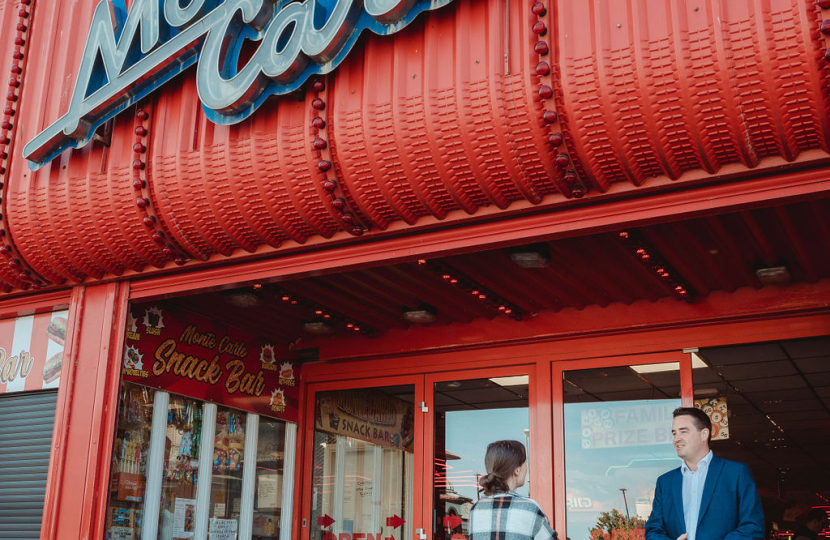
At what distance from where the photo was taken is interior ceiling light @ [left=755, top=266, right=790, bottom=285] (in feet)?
19.0

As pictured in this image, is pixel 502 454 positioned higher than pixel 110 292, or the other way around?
pixel 110 292

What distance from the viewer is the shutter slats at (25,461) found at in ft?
19.3

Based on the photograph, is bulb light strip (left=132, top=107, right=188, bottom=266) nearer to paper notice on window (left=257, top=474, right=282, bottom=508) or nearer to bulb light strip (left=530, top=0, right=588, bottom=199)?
bulb light strip (left=530, top=0, right=588, bottom=199)

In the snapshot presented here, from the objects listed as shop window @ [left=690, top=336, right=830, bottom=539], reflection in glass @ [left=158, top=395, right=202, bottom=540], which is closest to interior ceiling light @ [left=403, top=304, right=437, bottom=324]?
reflection in glass @ [left=158, top=395, right=202, bottom=540]

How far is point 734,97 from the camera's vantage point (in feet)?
11.8

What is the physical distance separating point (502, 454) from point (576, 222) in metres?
1.50

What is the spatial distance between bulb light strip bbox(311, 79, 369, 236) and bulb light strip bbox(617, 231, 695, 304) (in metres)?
1.79

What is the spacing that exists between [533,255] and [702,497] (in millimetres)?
2008

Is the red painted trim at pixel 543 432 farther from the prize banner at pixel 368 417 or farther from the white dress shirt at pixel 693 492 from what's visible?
the white dress shirt at pixel 693 492

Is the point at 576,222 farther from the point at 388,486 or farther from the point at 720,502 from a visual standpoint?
the point at 388,486

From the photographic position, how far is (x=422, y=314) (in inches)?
278

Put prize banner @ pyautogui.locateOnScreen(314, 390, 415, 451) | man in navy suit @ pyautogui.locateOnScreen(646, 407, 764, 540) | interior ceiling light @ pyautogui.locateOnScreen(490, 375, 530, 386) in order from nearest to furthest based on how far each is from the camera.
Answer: man in navy suit @ pyautogui.locateOnScreen(646, 407, 764, 540) → interior ceiling light @ pyautogui.locateOnScreen(490, 375, 530, 386) → prize banner @ pyautogui.locateOnScreen(314, 390, 415, 451)

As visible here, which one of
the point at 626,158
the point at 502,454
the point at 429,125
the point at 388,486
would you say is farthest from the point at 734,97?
the point at 388,486

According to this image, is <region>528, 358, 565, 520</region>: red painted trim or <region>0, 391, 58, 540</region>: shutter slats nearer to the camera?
<region>0, 391, 58, 540</region>: shutter slats
